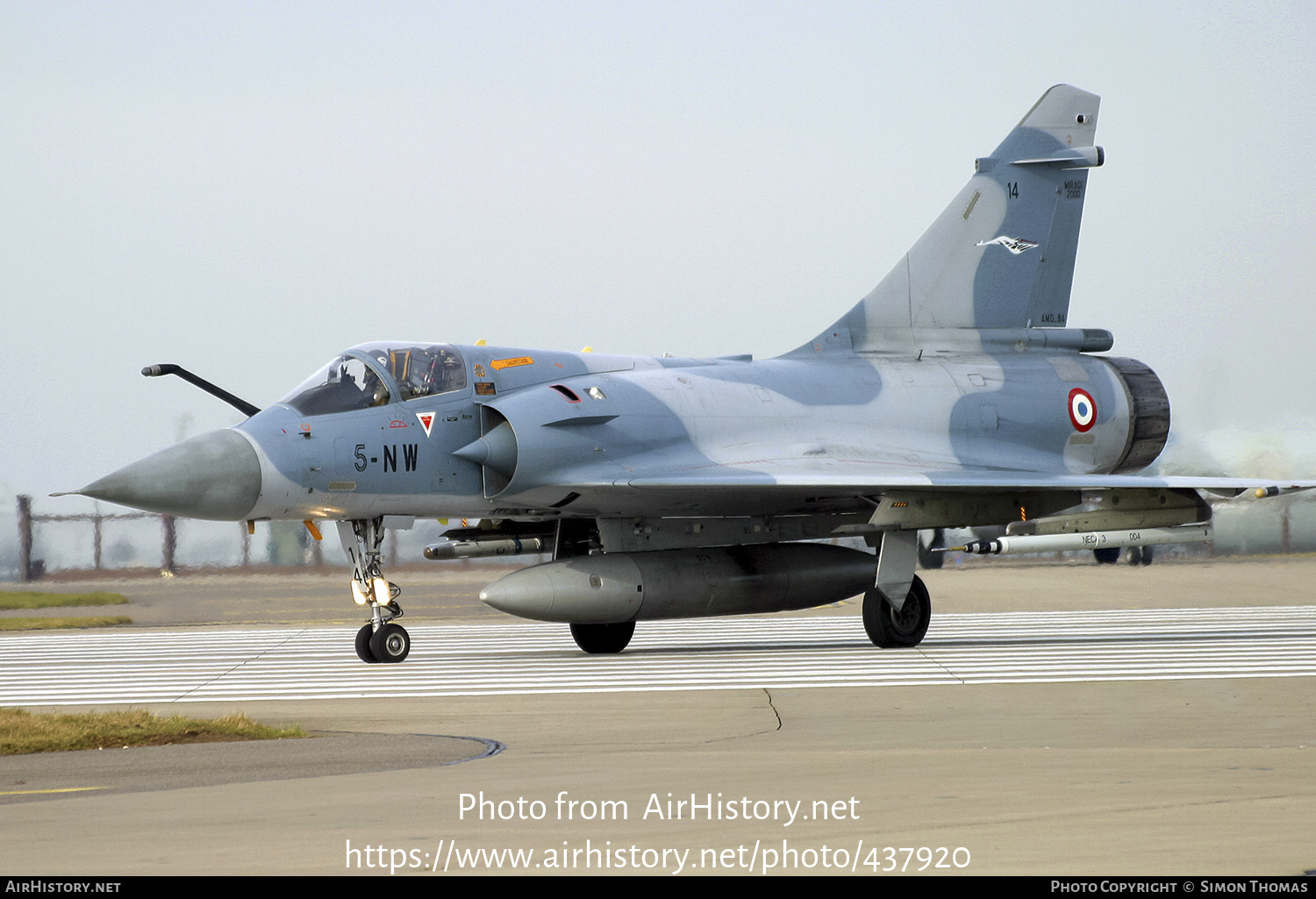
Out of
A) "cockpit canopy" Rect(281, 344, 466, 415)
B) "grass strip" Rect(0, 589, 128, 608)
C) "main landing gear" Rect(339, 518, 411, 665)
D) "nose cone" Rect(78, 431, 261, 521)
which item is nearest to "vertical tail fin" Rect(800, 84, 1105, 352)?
"cockpit canopy" Rect(281, 344, 466, 415)

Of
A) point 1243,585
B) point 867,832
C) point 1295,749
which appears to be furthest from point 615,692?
point 1243,585

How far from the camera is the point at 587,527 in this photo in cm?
1312

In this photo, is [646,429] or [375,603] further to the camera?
[646,429]

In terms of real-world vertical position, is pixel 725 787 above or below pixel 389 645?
above

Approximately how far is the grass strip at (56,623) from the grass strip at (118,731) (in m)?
11.6

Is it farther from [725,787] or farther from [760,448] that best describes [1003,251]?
[725,787]

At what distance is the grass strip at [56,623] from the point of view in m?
18.4

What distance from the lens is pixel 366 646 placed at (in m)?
11.5

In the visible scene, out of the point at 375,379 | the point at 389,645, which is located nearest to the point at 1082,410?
the point at 375,379

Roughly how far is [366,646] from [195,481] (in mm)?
1981

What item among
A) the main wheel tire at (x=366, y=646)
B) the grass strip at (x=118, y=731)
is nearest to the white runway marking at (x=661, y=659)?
the main wheel tire at (x=366, y=646)
